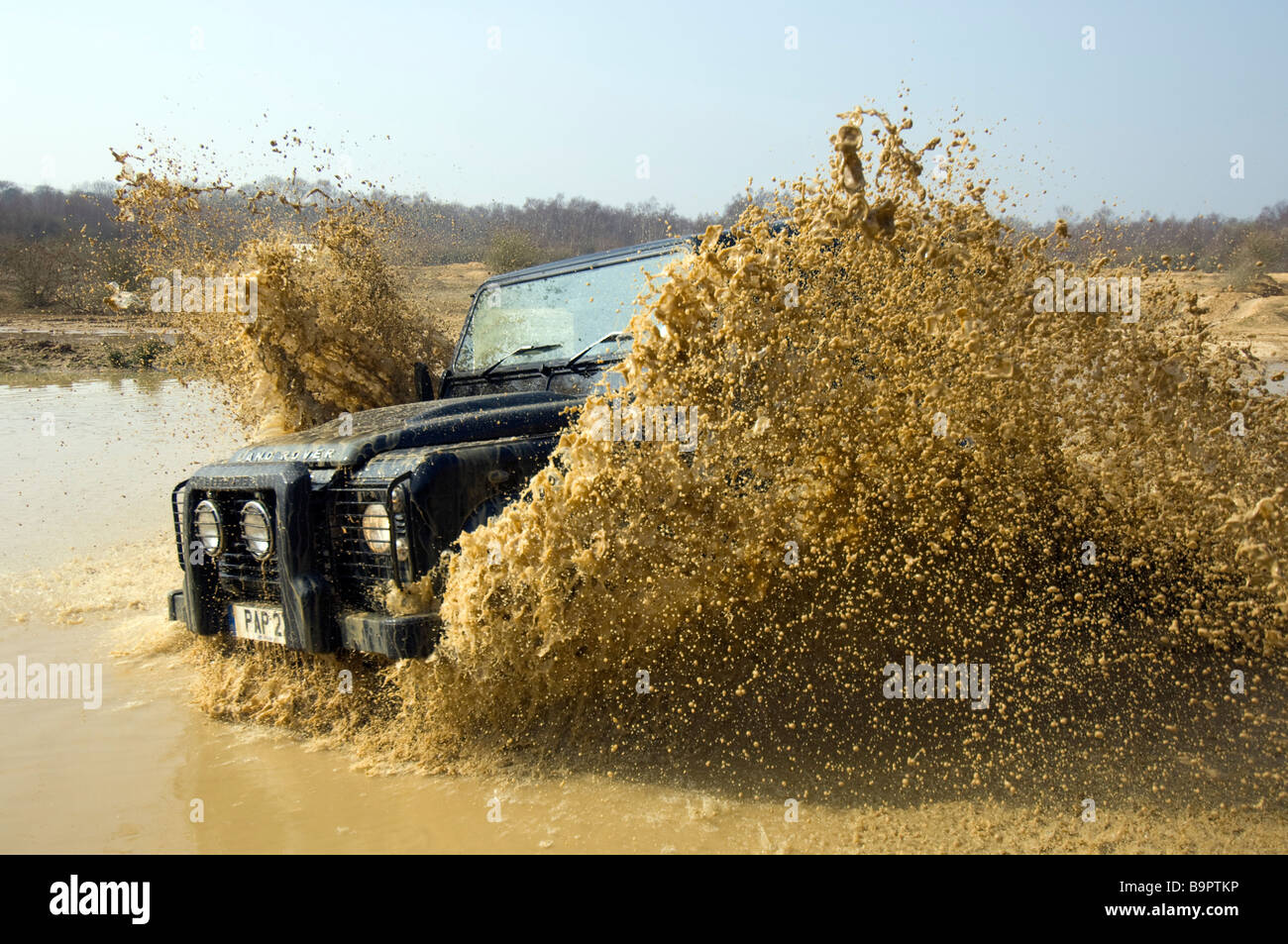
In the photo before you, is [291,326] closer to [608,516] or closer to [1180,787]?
[608,516]

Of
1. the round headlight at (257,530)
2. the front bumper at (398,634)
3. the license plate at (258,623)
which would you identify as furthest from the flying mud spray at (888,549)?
the round headlight at (257,530)

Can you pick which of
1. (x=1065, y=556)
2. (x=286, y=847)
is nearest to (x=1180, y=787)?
(x=1065, y=556)

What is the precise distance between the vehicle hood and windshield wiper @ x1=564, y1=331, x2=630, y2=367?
8.7 inches

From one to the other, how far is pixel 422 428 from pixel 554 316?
1.34 meters

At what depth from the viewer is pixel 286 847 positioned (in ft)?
10.3

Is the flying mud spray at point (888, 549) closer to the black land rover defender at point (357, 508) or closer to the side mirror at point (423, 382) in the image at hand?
the black land rover defender at point (357, 508)

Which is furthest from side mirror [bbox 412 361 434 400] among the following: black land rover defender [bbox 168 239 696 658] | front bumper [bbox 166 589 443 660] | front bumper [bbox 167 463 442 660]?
front bumper [bbox 166 589 443 660]

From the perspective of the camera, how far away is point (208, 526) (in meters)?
3.88

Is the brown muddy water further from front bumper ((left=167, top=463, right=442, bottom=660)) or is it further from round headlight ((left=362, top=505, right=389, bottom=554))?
round headlight ((left=362, top=505, right=389, bottom=554))

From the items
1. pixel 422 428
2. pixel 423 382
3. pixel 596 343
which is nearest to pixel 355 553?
pixel 422 428

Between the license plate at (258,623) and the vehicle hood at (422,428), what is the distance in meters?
0.61

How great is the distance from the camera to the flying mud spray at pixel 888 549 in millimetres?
3328
